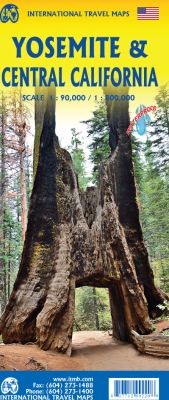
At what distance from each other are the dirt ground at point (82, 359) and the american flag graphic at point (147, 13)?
6213mm

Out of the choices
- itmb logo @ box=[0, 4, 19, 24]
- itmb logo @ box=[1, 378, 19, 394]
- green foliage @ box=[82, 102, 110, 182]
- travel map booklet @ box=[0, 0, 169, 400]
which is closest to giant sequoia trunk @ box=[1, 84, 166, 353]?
travel map booklet @ box=[0, 0, 169, 400]

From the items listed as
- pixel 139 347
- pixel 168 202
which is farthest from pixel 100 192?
pixel 168 202

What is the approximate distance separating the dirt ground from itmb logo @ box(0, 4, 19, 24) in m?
5.76

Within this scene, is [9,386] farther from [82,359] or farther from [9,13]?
[9,13]

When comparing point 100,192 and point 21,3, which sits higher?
point 21,3

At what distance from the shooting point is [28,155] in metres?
18.6

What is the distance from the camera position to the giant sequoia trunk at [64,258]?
900 cm

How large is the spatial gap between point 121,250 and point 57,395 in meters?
5.88

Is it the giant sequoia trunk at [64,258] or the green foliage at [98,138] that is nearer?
the giant sequoia trunk at [64,258]

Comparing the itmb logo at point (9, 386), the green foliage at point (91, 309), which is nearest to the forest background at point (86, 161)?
the green foliage at point (91, 309)

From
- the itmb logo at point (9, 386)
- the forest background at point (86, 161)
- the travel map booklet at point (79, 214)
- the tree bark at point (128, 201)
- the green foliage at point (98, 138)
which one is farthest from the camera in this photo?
the green foliage at point (98, 138)

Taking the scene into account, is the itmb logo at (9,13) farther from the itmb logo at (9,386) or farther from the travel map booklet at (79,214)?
the itmb logo at (9,386)

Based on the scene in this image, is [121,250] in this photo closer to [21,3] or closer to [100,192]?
[100,192]

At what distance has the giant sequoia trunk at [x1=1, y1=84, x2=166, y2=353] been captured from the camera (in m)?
9.00
